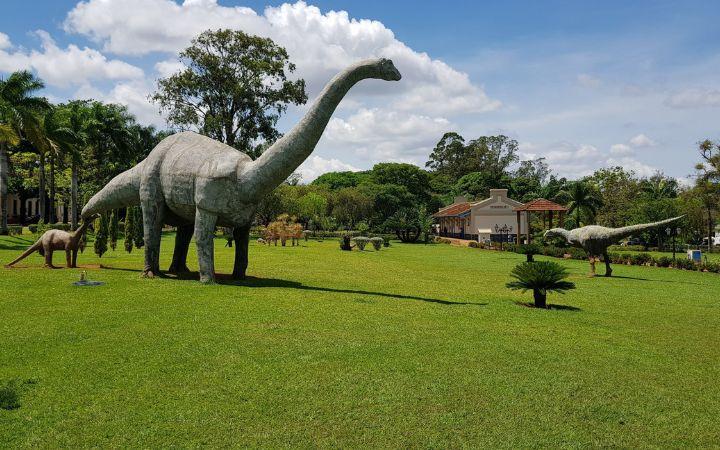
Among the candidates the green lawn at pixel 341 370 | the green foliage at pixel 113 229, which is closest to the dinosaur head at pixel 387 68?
the green lawn at pixel 341 370

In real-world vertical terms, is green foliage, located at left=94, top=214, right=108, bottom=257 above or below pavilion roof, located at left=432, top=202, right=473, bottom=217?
below

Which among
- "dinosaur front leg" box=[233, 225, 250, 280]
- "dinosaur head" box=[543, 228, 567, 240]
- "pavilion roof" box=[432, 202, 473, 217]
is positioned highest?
"pavilion roof" box=[432, 202, 473, 217]

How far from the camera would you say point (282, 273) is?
1708 centimetres

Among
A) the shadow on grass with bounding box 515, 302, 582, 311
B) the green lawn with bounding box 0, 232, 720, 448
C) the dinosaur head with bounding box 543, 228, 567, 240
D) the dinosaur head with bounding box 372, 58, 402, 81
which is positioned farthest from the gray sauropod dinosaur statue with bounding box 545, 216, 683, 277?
the dinosaur head with bounding box 372, 58, 402, 81

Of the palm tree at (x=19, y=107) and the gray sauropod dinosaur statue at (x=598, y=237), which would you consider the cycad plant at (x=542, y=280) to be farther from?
the palm tree at (x=19, y=107)

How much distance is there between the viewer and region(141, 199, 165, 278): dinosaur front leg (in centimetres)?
1397

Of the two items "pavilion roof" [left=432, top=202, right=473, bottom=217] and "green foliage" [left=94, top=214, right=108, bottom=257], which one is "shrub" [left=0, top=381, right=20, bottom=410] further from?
"pavilion roof" [left=432, top=202, right=473, bottom=217]

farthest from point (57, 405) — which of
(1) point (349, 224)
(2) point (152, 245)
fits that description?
(1) point (349, 224)

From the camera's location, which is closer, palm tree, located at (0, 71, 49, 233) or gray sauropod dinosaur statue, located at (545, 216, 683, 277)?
gray sauropod dinosaur statue, located at (545, 216, 683, 277)

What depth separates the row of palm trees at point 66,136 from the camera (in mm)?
29969

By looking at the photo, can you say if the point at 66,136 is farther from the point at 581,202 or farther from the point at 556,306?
the point at 581,202

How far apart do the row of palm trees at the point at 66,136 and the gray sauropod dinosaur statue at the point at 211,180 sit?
63.3 feet

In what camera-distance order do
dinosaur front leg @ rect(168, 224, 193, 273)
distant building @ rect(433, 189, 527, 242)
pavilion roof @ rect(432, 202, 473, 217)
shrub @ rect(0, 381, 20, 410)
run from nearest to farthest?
shrub @ rect(0, 381, 20, 410) < dinosaur front leg @ rect(168, 224, 193, 273) < distant building @ rect(433, 189, 527, 242) < pavilion roof @ rect(432, 202, 473, 217)

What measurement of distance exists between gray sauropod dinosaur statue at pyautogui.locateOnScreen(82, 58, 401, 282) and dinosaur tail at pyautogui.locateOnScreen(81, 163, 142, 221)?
3 cm
